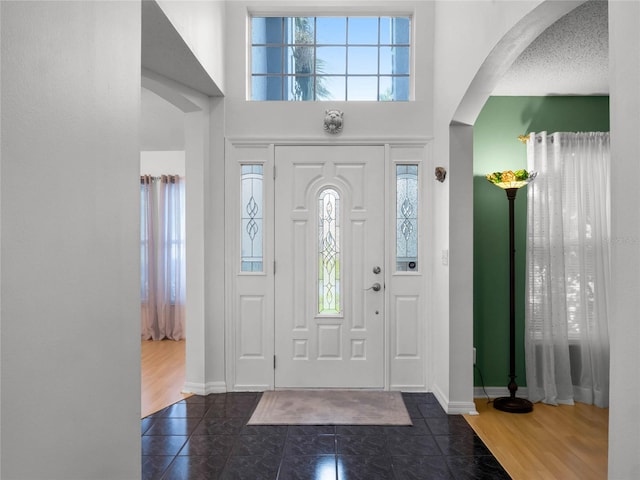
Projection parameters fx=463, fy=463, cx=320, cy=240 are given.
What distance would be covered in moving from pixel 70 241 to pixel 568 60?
10.8 feet

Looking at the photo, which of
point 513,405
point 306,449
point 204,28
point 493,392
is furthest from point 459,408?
point 204,28

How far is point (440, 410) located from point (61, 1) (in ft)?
11.1

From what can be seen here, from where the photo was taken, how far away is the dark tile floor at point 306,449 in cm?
255

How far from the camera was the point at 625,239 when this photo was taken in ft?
4.57

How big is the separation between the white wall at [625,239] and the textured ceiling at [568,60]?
1359 mm

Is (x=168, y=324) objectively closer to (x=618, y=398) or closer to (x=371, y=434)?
(x=371, y=434)

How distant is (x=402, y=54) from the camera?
4121 mm

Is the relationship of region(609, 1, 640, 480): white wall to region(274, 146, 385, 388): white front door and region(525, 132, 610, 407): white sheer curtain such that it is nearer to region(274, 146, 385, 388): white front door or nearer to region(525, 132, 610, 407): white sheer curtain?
region(525, 132, 610, 407): white sheer curtain

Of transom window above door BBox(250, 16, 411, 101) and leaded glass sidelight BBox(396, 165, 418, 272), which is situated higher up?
transom window above door BBox(250, 16, 411, 101)

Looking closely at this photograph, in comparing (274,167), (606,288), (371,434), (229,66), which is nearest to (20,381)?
(371,434)

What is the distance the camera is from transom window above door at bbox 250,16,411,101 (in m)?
4.10

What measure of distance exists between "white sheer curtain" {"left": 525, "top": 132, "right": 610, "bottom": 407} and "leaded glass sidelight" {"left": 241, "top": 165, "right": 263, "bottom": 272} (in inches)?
88.5

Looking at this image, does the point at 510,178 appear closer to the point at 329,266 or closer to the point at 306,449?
the point at 329,266

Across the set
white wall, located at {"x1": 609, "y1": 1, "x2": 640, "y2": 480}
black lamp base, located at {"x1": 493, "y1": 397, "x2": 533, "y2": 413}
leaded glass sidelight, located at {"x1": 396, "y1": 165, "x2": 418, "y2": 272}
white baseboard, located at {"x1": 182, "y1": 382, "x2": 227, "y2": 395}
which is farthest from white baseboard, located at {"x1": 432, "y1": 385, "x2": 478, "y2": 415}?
white wall, located at {"x1": 609, "y1": 1, "x2": 640, "y2": 480}
